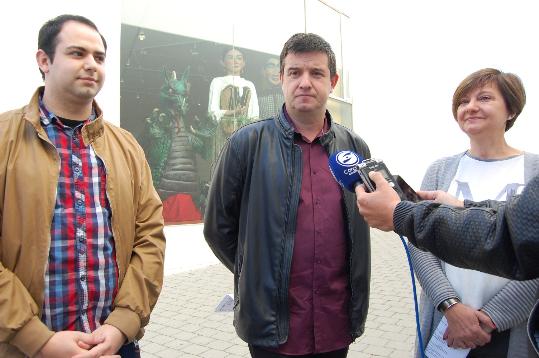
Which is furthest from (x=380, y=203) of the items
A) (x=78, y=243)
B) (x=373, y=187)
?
(x=78, y=243)

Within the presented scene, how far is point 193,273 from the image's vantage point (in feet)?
24.2

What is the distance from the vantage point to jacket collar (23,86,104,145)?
1813mm

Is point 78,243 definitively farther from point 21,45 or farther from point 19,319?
point 21,45

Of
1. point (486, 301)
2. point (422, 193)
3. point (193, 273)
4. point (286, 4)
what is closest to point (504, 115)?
point (422, 193)

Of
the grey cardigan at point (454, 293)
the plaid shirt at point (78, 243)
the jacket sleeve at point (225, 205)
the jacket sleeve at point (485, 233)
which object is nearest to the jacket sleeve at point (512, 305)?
the grey cardigan at point (454, 293)

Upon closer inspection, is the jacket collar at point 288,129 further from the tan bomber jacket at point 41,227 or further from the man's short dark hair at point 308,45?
the tan bomber jacket at point 41,227

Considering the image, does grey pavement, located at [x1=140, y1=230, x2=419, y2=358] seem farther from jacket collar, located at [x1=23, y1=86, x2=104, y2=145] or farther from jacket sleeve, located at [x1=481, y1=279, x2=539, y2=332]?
jacket collar, located at [x1=23, y1=86, x2=104, y2=145]

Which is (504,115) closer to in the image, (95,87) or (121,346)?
(95,87)

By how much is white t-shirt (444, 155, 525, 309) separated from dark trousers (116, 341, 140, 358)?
148 cm

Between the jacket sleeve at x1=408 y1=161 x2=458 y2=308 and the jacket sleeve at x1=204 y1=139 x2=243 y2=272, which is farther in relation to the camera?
the jacket sleeve at x1=204 y1=139 x2=243 y2=272

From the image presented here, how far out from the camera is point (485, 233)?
126 cm

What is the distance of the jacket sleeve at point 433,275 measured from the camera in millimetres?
2076

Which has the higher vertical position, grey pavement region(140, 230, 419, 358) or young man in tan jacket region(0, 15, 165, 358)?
young man in tan jacket region(0, 15, 165, 358)

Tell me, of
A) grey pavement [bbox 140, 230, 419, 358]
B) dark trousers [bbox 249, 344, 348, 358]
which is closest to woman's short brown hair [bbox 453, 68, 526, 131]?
dark trousers [bbox 249, 344, 348, 358]
